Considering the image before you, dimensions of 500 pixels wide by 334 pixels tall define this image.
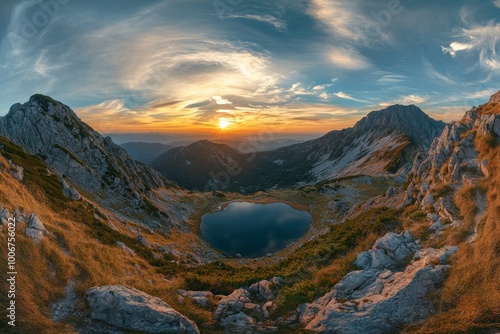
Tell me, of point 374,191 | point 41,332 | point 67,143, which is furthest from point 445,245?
point 67,143

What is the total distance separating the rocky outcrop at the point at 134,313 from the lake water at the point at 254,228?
49.9 metres

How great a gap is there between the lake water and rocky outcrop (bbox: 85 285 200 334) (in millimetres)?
49905

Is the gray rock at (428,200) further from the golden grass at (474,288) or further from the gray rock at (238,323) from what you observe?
the gray rock at (238,323)

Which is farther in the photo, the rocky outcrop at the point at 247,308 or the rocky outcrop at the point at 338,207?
the rocky outcrop at the point at 338,207

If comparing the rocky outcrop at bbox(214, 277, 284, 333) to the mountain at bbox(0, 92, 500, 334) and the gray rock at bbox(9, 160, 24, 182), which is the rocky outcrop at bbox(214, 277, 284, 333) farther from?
the gray rock at bbox(9, 160, 24, 182)

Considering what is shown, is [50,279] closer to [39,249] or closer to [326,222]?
[39,249]

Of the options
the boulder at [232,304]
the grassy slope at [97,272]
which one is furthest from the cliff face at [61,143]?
the boulder at [232,304]

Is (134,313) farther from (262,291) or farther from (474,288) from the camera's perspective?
(474,288)

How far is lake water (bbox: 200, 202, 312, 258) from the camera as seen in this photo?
6806 cm

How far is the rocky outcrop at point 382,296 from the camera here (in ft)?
44.7

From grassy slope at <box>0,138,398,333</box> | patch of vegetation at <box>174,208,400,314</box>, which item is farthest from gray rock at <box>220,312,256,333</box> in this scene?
patch of vegetation at <box>174,208,400,314</box>

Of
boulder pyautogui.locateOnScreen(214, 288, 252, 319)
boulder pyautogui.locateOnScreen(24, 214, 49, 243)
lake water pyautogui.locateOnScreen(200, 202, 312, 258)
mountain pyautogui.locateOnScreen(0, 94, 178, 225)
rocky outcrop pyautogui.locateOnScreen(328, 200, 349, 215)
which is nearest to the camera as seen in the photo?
boulder pyautogui.locateOnScreen(214, 288, 252, 319)

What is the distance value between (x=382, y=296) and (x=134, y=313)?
13784 millimetres

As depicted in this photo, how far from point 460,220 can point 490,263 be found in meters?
6.16
